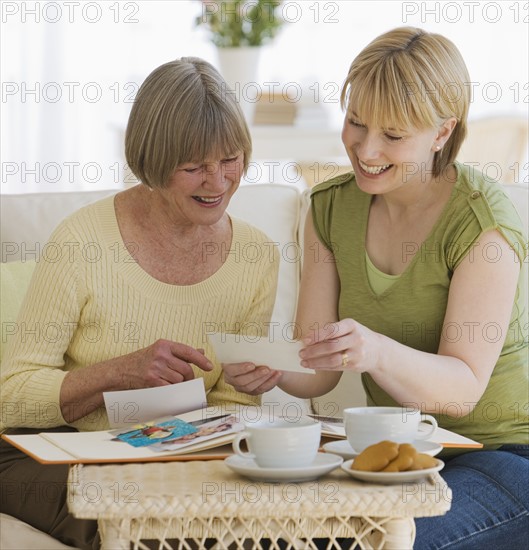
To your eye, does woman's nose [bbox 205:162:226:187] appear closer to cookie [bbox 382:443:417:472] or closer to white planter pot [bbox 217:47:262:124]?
cookie [bbox 382:443:417:472]

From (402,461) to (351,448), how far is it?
135 mm

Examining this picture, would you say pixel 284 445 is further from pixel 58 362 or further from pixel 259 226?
pixel 259 226

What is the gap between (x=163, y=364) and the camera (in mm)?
1451

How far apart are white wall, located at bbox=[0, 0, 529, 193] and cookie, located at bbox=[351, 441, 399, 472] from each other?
3172 mm

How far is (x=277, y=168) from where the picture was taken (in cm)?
437

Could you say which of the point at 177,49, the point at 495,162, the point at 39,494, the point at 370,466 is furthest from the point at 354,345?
the point at 177,49

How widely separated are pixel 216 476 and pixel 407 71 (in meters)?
0.78

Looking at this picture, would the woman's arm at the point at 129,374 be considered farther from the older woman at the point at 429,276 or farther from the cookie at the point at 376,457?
the cookie at the point at 376,457

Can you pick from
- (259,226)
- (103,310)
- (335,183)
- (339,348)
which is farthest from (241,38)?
(339,348)

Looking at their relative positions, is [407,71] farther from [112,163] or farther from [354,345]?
[112,163]

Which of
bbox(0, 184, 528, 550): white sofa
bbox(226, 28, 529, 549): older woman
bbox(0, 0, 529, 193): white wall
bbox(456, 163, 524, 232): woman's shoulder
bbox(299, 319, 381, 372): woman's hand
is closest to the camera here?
bbox(299, 319, 381, 372): woman's hand

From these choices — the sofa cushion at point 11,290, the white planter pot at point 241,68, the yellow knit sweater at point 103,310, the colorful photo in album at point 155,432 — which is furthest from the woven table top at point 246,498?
the white planter pot at point 241,68

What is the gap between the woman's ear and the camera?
62.8 inches

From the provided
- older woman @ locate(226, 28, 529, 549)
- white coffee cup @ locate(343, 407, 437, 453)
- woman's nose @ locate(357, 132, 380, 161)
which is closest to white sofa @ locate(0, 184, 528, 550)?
older woman @ locate(226, 28, 529, 549)
